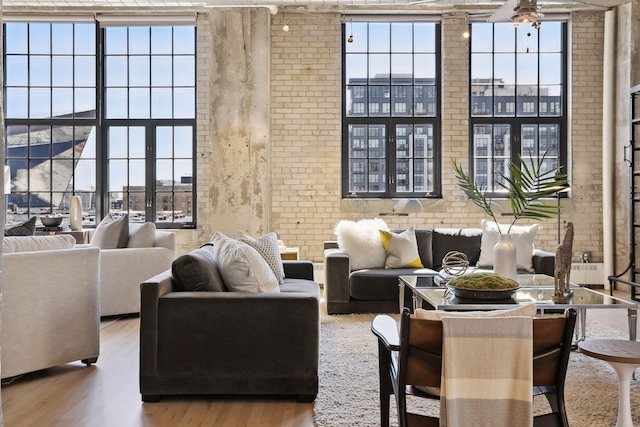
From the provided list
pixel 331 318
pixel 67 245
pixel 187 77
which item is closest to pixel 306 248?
pixel 331 318

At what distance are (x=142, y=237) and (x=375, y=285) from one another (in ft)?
7.97

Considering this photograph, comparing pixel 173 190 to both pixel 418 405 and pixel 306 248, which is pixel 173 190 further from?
pixel 418 405

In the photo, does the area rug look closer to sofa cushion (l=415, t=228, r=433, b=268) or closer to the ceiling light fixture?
sofa cushion (l=415, t=228, r=433, b=268)

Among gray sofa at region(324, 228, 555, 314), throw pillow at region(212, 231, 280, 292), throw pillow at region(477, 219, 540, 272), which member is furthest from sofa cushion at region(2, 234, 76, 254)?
throw pillow at region(477, 219, 540, 272)

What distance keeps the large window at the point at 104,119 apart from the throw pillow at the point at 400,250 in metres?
3.06

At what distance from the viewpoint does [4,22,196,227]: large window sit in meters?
7.88

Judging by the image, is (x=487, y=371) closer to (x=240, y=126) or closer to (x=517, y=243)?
(x=517, y=243)

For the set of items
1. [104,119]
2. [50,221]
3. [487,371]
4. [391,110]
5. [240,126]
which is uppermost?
[391,110]

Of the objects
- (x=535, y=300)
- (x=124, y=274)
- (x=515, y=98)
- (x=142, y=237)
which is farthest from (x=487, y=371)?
(x=515, y=98)

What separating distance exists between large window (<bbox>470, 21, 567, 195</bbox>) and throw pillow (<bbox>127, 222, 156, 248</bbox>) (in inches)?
170

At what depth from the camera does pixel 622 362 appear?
2.60 meters

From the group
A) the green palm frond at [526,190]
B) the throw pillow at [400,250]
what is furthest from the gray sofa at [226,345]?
the throw pillow at [400,250]

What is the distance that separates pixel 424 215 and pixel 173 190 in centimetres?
344

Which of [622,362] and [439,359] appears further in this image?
[622,362]
